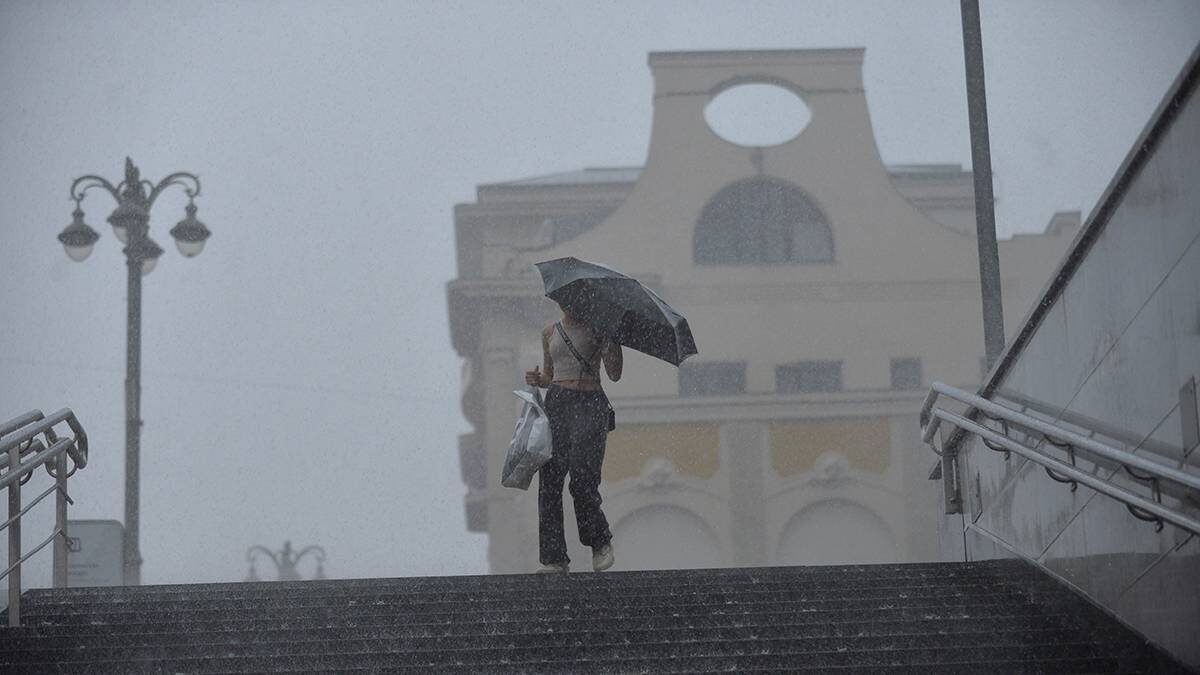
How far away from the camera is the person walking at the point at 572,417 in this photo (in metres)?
9.27

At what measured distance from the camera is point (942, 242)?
169ft

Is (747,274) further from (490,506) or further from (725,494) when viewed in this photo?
(490,506)

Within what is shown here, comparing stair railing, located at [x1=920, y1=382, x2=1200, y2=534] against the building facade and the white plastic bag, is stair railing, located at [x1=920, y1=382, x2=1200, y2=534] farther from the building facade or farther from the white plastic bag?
the building facade

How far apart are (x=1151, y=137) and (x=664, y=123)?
44701mm

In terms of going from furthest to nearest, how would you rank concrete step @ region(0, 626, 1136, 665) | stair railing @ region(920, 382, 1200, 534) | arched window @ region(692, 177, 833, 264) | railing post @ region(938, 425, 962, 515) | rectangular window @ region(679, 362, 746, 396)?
arched window @ region(692, 177, 833, 264) < rectangular window @ region(679, 362, 746, 396) < railing post @ region(938, 425, 962, 515) < concrete step @ region(0, 626, 1136, 665) < stair railing @ region(920, 382, 1200, 534)

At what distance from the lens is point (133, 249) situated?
18.2m

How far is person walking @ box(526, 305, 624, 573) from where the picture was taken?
9.27m

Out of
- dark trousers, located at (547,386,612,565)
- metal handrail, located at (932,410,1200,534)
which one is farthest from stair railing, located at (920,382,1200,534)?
dark trousers, located at (547,386,612,565)

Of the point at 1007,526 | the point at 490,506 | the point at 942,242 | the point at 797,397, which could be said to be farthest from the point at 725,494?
the point at 1007,526

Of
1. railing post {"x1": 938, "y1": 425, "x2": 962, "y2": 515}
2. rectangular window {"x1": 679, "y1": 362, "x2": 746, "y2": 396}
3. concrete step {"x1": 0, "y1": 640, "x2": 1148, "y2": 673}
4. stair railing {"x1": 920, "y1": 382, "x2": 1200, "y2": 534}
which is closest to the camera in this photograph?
stair railing {"x1": 920, "y1": 382, "x2": 1200, "y2": 534}

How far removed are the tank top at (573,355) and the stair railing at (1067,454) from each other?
188 centimetres

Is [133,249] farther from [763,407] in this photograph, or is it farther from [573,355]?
[763,407]

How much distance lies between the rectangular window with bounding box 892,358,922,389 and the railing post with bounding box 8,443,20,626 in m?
42.2

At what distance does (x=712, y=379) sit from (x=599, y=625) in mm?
41691
